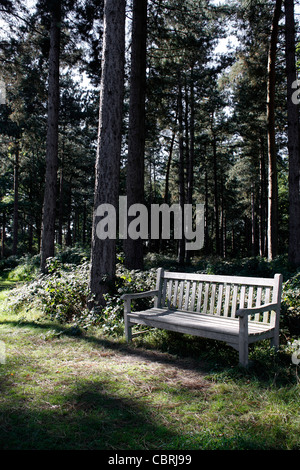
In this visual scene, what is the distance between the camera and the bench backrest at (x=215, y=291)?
4.29 meters

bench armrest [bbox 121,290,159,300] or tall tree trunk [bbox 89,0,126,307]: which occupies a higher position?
tall tree trunk [bbox 89,0,126,307]

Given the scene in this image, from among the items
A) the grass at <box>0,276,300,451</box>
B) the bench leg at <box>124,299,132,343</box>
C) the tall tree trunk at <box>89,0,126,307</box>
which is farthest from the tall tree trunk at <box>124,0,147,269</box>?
the grass at <box>0,276,300,451</box>

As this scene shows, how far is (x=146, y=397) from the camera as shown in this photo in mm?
3281

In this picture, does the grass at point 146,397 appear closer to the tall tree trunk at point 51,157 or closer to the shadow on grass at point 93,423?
the shadow on grass at point 93,423

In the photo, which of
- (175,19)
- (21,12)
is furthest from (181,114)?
(21,12)

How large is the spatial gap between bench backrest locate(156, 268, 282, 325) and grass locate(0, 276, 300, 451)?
548mm

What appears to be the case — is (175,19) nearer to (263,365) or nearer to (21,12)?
(21,12)

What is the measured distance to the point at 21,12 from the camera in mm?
10242

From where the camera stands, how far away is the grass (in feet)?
8.21

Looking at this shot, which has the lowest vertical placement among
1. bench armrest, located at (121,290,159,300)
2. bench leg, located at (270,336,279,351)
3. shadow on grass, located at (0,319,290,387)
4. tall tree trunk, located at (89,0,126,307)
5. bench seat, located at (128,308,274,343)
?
shadow on grass, located at (0,319,290,387)

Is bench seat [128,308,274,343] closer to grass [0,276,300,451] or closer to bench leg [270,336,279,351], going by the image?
bench leg [270,336,279,351]

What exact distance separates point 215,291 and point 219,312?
12.2 inches

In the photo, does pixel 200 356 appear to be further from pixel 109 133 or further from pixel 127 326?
pixel 109 133

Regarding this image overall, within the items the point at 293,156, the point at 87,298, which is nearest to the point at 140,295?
the point at 87,298
